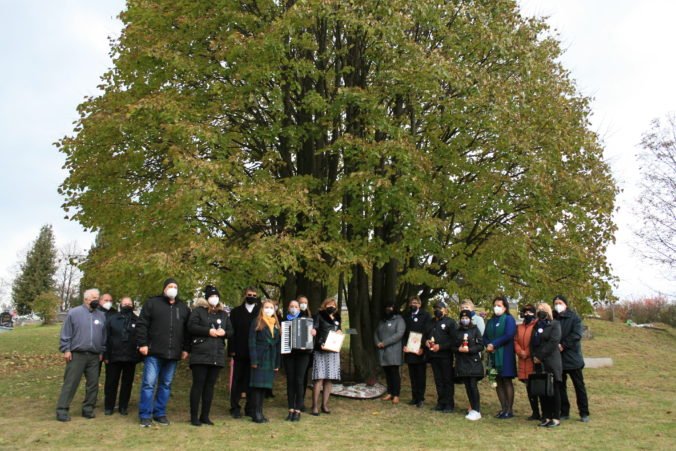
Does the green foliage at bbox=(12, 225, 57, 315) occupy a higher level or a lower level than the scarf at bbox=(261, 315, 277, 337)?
higher

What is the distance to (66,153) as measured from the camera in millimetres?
11711

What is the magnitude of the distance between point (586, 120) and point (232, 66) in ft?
26.2

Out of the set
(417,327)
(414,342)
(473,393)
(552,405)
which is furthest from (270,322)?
(552,405)

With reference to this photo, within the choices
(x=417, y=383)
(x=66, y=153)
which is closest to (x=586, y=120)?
(x=417, y=383)

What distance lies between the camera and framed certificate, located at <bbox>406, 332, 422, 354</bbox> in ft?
35.5

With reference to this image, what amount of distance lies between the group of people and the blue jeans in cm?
1

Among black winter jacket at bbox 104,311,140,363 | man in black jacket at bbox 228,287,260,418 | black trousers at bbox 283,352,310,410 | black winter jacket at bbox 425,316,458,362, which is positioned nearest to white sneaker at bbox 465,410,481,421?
black winter jacket at bbox 425,316,458,362

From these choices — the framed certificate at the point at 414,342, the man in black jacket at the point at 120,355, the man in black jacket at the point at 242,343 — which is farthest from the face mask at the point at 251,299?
the framed certificate at the point at 414,342

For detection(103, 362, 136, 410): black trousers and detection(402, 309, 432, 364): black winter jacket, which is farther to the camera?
detection(402, 309, 432, 364): black winter jacket

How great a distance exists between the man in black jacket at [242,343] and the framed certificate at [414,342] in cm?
307

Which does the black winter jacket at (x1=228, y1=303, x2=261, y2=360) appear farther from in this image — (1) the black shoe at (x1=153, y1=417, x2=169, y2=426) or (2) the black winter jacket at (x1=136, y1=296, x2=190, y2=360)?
(1) the black shoe at (x1=153, y1=417, x2=169, y2=426)

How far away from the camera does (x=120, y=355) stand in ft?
30.4

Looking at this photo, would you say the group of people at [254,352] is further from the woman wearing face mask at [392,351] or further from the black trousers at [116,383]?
the woman wearing face mask at [392,351]

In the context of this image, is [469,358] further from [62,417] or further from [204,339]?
[62,417]
